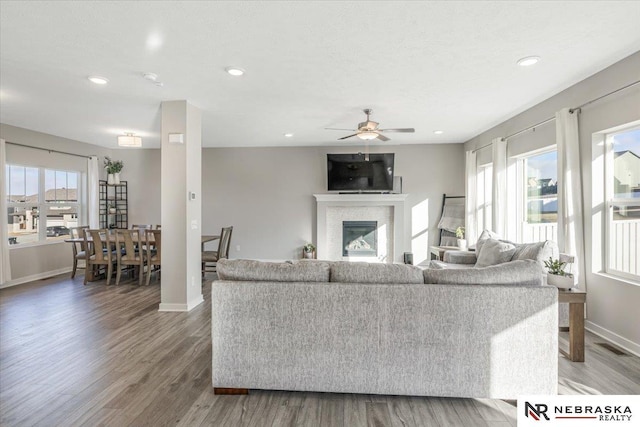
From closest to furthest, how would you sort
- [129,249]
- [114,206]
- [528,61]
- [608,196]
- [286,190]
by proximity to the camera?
1. [528,61]
2. [608,196]
3. [129,249]
4. [286,190]
5. [114,206]

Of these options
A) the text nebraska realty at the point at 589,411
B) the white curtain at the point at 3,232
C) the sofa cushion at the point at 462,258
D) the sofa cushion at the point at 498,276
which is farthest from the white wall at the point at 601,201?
the white curtain at the point at 3,232

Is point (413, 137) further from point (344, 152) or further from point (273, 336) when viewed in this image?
point (273, 336)

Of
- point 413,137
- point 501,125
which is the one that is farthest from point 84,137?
point 501,125

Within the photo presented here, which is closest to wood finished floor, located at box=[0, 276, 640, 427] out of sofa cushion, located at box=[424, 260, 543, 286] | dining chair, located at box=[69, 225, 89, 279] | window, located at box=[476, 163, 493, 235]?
sofa cushion, located at box=[424, 260, 543, 286]

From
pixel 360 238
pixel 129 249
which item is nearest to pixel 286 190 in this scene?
pixel 360 238

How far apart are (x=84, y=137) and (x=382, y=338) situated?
23.6 feet

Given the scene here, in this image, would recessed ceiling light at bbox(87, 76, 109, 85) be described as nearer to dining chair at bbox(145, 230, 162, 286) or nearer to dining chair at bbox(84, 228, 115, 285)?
dining chair at bbox(145, 230, 162, 286)

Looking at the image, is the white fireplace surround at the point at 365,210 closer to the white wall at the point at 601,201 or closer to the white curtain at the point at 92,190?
the white wall at the point at 601,201

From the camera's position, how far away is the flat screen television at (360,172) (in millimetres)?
7129

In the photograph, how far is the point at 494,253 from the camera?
13.6ft

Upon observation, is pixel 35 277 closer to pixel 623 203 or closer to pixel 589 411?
pixel 589 411

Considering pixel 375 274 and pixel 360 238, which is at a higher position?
pixel 375 274

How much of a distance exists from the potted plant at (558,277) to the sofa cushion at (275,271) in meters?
2.13

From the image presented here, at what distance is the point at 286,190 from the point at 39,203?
4.78m
